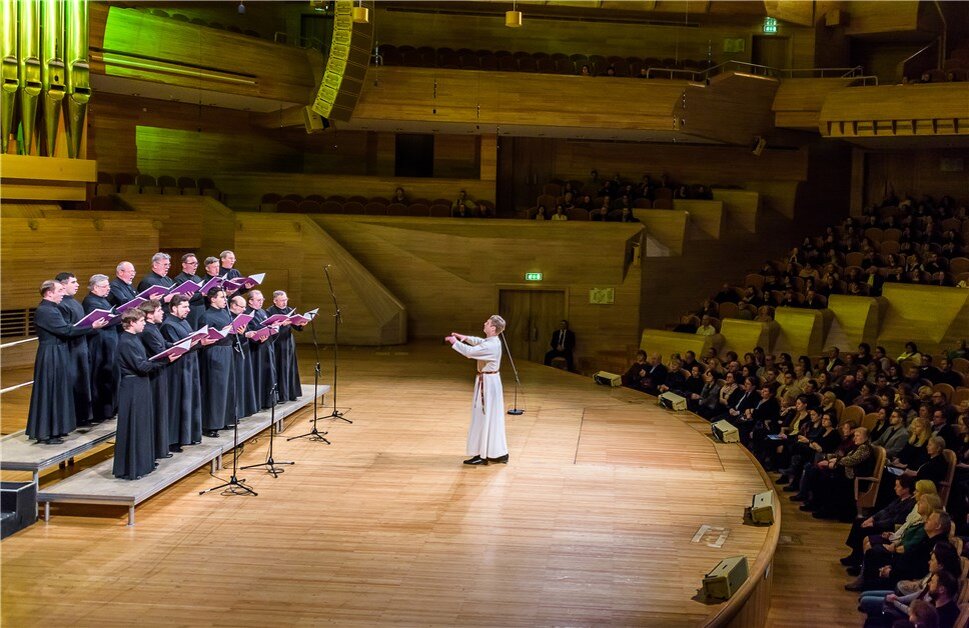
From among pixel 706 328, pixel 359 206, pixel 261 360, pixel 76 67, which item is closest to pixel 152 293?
pixel 261 360

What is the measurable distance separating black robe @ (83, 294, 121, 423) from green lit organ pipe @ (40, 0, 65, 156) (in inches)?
154

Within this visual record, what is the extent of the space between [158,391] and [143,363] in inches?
14.0

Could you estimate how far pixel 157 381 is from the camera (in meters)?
7.09

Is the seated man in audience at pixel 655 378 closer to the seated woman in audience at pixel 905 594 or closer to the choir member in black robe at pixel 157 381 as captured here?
the seated woman in audience at pixel 905 594

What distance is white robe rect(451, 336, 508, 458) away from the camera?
8289 mm

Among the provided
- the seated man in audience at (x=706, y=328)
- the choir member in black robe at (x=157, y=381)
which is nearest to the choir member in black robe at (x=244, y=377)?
the choir member in black robe at (x=157, y=381)

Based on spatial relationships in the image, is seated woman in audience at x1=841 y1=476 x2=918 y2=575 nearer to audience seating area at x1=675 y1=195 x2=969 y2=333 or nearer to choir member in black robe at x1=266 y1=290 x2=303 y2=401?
choir member in black robe at x1=266 y1=290 x2=303 y2=401

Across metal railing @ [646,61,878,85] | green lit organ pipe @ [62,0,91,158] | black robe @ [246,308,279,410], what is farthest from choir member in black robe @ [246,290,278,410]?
metal railing @ [646,61,878,85]

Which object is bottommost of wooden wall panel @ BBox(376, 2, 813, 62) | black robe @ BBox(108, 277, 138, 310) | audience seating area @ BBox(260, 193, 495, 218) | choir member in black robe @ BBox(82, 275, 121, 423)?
choir member in black robe @ BBox(82, 275, 121, 423)

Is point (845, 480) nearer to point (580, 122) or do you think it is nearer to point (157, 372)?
point (157, 372)

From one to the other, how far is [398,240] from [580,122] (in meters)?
3.26

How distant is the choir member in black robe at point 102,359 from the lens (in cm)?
796

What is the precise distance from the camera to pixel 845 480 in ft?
26.5

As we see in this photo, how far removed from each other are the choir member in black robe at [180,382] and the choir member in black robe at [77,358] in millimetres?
633
